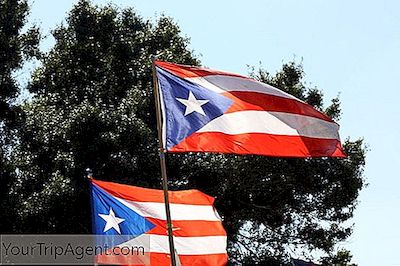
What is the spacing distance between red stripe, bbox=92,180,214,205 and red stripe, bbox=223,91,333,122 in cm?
364

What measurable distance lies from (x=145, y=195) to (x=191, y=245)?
1.38 metres

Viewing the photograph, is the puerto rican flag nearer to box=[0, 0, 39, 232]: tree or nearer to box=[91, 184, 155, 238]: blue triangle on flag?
box=[91, 184, 155, 238]: blue triangle on flag

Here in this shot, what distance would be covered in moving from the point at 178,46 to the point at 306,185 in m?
7.24

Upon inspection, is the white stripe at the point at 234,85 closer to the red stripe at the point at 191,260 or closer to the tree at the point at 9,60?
the red stripe at the point at 191,260

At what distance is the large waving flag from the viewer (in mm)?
13812

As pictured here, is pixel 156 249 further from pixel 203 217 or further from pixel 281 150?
pixel 281 150

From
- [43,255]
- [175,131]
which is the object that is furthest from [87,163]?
[175,131]

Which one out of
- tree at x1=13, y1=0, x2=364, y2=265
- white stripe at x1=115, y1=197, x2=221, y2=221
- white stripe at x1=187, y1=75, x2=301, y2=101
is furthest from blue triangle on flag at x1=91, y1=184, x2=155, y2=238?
tree at x1=13, y1=0, x2=364, y2=265

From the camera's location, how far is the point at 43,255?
22.0 m

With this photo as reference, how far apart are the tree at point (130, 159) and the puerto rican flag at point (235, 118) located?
11.5m

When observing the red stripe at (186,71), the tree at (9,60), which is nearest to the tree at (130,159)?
the tree at (9,60)

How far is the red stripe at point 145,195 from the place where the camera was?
14008mm

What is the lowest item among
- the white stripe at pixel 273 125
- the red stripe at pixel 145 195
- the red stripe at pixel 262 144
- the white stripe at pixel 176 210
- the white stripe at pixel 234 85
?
the white stripe at pixel 176 210

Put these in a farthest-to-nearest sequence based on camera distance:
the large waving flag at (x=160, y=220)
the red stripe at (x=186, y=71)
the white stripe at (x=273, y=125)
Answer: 1. the large waving flag at (x=160, y=220)
2. the red stripe at (x=186, y=71)
3. the white stripe at (x=273, y=125)
